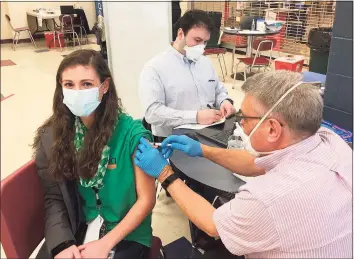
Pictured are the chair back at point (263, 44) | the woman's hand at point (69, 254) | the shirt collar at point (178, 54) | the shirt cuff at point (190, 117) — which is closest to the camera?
the woman's hand at point (69, 254)

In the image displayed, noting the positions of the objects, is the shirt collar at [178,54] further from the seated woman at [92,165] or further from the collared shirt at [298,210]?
the collared shirt at [298,210]

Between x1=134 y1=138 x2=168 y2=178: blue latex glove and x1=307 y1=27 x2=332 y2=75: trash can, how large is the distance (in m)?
3.99

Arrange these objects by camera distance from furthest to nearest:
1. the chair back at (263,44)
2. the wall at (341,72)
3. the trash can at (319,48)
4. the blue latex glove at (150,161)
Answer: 1. the chair back at (263,44)
2. the trash can at (319,48)
3. the wall at (341,72)
4. the blue latex glove at (150,161)

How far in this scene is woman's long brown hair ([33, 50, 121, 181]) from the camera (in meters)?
1.33

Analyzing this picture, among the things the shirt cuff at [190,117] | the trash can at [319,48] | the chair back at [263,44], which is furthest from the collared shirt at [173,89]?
the chair back at [263,44]

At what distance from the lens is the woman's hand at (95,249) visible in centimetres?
120

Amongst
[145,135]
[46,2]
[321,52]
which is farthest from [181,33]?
[46,2]

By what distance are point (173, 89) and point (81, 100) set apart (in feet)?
3.54

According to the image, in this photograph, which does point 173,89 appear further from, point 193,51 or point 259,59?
point 259,59

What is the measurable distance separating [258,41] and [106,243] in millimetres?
5180

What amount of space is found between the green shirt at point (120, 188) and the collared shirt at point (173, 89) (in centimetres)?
80

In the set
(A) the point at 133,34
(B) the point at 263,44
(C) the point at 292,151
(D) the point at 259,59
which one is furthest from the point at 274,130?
(B) the point at 263,44

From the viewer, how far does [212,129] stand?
1.99 metres

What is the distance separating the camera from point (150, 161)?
1293 millimetres
